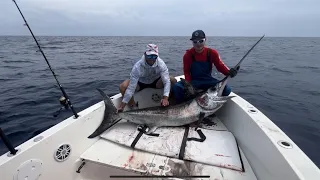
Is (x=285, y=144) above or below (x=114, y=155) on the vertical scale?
above

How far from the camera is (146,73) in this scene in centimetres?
427

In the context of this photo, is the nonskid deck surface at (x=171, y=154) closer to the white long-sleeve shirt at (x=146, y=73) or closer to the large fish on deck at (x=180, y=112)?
the large fish on deck at (x=180, y=112)

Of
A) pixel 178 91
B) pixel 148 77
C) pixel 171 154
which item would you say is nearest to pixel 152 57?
pixel 148 77

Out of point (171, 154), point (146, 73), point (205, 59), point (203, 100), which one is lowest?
point (171, 154)

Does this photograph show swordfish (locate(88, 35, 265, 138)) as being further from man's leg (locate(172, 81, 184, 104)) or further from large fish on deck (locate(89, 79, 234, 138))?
man's leg (locate(172, 81, 184, 104))

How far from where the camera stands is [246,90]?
8.76 metres

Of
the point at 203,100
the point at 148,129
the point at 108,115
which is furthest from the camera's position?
the point at 203,100

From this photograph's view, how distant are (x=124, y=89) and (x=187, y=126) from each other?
142 cm

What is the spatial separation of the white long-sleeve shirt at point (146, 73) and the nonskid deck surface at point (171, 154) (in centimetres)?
70

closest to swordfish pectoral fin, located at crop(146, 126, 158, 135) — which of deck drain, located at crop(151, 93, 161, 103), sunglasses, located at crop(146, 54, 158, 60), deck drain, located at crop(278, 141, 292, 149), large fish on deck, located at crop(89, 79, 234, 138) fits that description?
large fish on deck, located at crop(89, 79, 234, 138)

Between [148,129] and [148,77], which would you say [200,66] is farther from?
[148,129]

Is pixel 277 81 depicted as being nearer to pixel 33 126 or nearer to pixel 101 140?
pixel 101 140

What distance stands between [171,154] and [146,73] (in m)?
1.81

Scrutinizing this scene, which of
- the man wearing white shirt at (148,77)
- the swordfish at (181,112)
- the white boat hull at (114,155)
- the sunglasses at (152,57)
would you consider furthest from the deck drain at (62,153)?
the sunglasses at (152,57)
